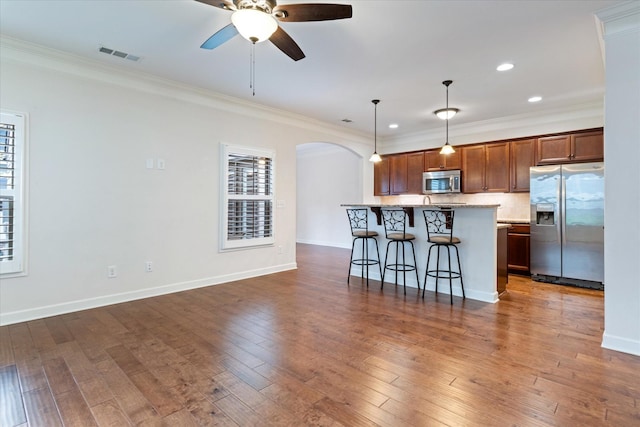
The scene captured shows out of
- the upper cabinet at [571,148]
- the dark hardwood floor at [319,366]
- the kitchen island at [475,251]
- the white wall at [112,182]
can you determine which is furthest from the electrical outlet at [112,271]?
the upper cabinet at [571,148]

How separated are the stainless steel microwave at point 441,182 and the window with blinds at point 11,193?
21.2 feet

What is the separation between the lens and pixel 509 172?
583 cm

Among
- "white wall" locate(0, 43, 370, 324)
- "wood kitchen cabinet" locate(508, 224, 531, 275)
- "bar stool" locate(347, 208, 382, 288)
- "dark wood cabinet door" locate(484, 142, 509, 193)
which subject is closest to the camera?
"white wall" locate(0, 43, 370, 324)

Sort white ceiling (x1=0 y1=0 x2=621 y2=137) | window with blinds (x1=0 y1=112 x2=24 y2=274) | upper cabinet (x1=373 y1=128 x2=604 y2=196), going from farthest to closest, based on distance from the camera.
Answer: upper cabinet (x1=373 y1=128 x2=604 y2=196), window with blinds (x1=0 y1=112 x2=24 y2=274), white ceiling (x1=0 y1=0 x2=621 y2=137)

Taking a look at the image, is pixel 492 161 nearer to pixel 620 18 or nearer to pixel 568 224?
pixel 568 224

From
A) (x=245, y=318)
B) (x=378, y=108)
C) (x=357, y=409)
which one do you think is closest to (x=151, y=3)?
(x=245, y=318)

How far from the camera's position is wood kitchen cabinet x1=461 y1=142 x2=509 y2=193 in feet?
19.4

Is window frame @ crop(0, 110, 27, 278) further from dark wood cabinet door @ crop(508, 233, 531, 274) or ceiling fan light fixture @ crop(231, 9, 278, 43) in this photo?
dark wood cabinet door @ crop(508, 233, 531, 274)

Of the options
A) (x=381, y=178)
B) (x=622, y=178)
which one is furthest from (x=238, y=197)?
(x=622, y=178)

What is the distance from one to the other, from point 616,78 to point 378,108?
3.20m

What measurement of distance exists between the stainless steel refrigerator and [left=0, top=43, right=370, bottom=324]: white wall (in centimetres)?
466

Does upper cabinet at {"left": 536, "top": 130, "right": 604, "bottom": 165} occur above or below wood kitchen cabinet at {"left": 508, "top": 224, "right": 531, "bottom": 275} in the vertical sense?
above

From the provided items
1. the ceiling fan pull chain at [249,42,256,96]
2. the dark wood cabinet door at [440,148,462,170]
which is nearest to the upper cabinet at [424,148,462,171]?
the dark wood cabinet door at [440,148,462,170]

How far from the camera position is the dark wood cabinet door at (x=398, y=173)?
7.31 metres
